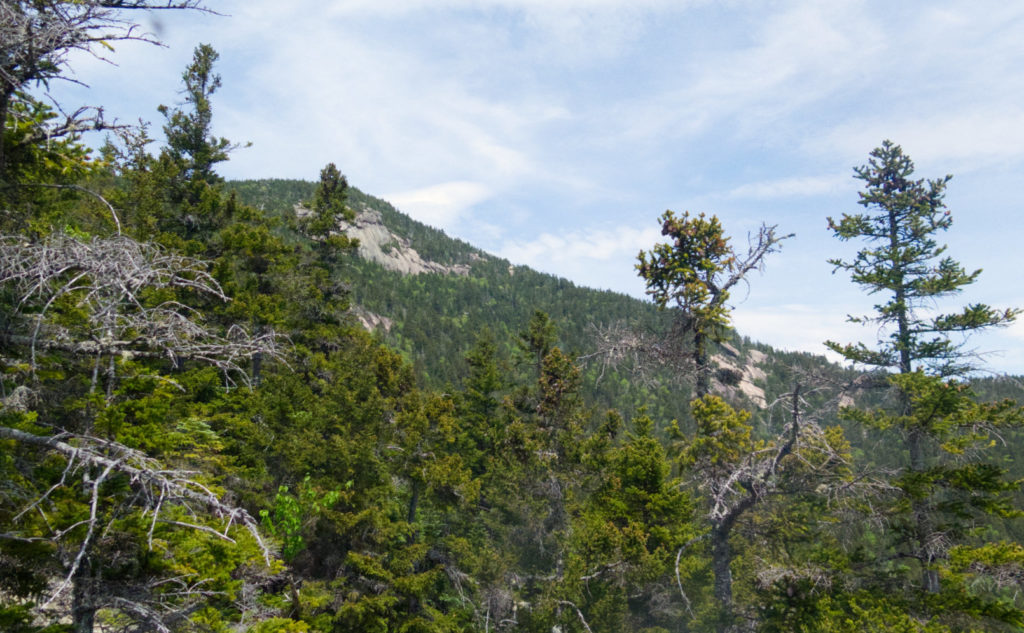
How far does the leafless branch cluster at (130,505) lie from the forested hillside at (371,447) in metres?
0.07

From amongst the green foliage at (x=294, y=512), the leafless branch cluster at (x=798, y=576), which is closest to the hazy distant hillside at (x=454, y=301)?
the green foliage at (x=294, y=512)

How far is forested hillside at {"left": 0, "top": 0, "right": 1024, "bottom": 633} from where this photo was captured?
553 centimetres

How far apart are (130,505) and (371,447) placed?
1001cm

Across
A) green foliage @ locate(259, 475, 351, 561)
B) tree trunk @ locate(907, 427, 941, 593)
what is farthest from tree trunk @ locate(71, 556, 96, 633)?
tree trunk @ locate(907, 427, 941, 593)

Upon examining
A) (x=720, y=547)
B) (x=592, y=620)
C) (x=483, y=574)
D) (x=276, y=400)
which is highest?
(x=276, y=400)

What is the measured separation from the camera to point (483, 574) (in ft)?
62.0

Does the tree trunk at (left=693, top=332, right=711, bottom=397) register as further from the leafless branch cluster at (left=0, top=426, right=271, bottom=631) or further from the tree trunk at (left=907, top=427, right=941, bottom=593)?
the leafless branch cluster at (left=0, top=426, right=271, bottom=631)

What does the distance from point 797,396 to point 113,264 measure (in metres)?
13.0

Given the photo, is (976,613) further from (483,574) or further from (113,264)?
(113,264)

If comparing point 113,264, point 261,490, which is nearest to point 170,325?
point 113,264

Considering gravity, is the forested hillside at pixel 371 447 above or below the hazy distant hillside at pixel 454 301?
below

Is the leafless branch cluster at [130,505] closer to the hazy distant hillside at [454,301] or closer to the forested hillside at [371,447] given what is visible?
the forested hillside at [371,447]

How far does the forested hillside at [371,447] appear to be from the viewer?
18.1ft

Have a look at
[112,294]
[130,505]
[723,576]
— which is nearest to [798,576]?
[723,576]
